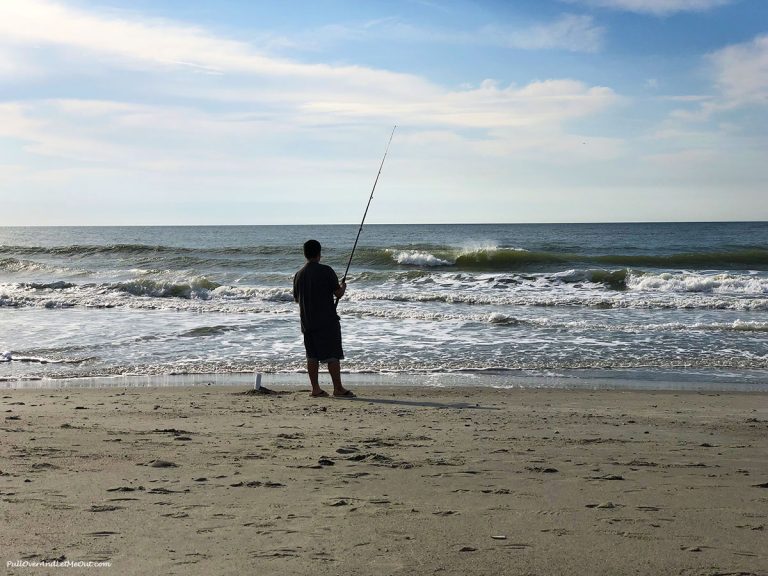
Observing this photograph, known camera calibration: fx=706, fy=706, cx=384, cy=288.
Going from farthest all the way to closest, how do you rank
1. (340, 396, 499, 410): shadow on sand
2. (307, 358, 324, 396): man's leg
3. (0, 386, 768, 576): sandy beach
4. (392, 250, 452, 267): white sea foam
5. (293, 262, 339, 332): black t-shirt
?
(392, 250, 452, 267): white sea foam < (293, 262, 339, 332): black t-shirt < (307, 358, 324, 396): man's leg < (340, 396, 499, 410): shadow on sand < (0, 386, 768, 576): sandy beach

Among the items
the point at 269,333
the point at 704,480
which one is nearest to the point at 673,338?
the point at 269,333

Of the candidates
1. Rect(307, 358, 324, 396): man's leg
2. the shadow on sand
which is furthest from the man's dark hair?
the shadow on sand

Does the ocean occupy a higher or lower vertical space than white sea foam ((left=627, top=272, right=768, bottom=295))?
lower

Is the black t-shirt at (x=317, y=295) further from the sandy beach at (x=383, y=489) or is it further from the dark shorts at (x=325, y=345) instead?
the sandy beach at (x=383, y=489)

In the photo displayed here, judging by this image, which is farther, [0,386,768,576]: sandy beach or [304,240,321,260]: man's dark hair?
[304,240,321,260]: man's dark hair

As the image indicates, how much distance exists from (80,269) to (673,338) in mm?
23934

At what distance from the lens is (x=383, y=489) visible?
3.46 m

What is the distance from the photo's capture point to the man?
6.78 metres

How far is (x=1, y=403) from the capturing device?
20.5 ft

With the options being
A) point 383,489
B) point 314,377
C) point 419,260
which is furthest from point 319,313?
point 419,260

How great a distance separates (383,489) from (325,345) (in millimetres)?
3437

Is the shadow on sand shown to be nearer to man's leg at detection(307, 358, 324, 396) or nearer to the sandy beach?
the sandy beach

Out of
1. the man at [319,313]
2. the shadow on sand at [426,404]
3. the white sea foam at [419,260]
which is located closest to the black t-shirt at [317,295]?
the man at [319,313]

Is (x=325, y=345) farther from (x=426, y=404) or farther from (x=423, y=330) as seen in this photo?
(x=423, y=330)
